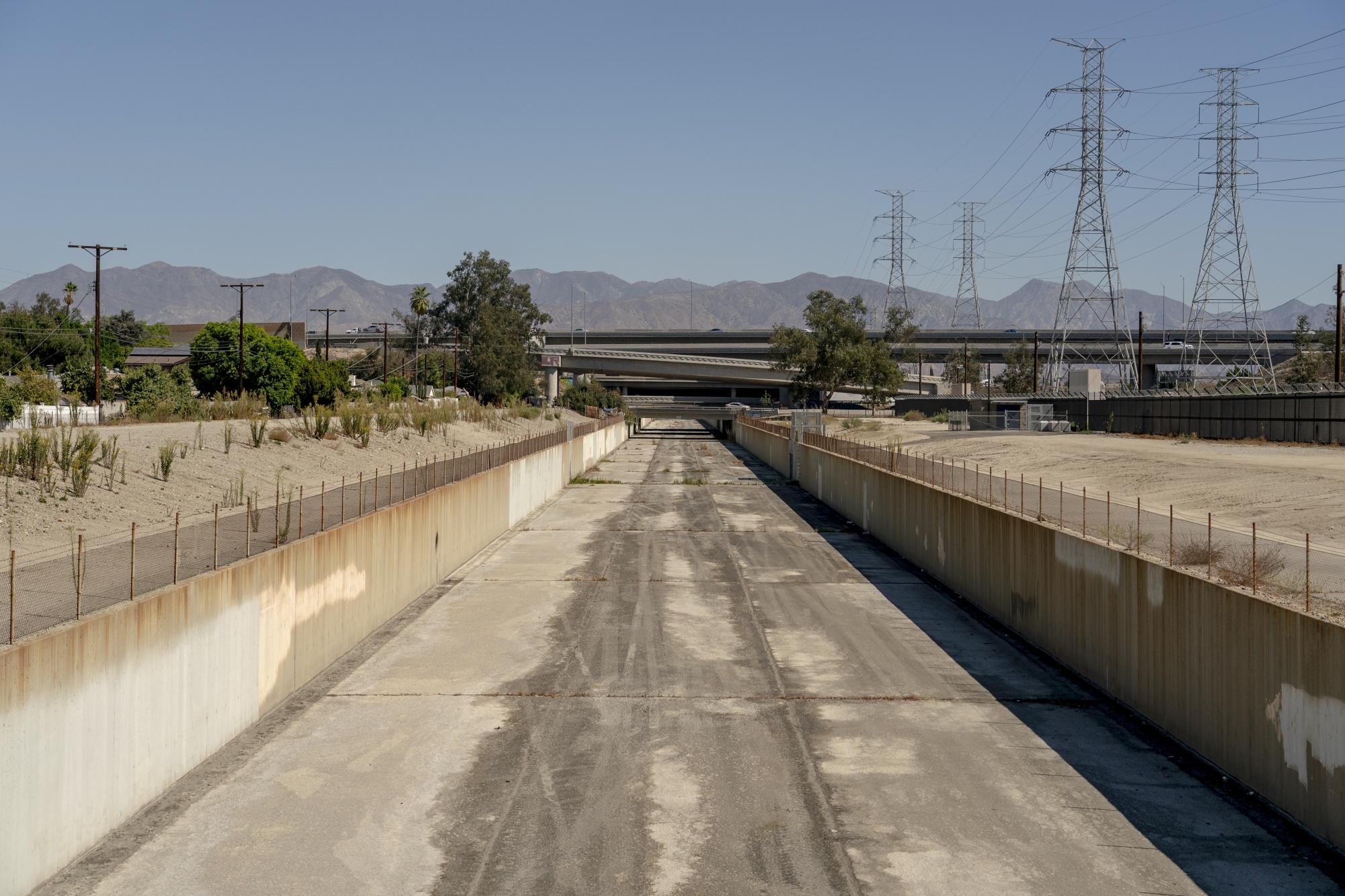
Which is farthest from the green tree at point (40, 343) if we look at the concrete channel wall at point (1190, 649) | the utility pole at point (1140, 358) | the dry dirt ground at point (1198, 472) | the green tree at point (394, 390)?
the concrete channel wall at point (1190, 649)

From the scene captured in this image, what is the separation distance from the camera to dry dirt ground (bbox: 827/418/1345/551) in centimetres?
2512

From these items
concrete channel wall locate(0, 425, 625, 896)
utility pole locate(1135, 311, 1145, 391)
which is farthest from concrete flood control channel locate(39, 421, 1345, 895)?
utility pole locate(1135, 311, 1145, 391)

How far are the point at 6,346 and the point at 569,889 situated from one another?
12294 centimetres

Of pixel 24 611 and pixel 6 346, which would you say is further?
pixel 6 346

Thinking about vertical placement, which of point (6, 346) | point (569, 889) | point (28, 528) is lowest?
point (569, 889)

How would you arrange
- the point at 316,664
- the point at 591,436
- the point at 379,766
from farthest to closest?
1. the point at 591,436
2. the point at 316,664
3. the point at 379,766

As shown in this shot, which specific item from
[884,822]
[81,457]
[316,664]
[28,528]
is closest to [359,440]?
[81,457]

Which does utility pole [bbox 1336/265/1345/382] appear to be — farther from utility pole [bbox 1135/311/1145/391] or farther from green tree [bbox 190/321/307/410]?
green tree [bbox 190/321/307/410]

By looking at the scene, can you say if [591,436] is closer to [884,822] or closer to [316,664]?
[316,664]

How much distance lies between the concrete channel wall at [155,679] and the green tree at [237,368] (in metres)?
73.9

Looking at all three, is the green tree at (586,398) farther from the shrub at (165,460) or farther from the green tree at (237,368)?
the shrub at (165,460)

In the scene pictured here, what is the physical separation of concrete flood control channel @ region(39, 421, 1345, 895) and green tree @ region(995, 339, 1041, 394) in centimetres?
13432

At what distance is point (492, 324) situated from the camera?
114 m

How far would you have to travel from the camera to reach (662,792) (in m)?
11.8
